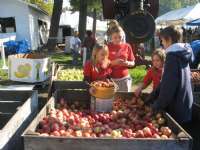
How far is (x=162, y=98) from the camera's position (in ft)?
17.2

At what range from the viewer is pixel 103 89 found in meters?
5.72

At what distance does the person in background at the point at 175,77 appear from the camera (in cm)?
507

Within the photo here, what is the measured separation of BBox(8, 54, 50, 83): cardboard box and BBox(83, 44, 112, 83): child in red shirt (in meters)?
5.59

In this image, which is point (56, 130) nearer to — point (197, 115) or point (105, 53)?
point (105, 53)

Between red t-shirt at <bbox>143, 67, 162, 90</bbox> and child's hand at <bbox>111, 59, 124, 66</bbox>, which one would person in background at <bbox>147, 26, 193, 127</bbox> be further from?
child's hand at <bbox>111, 59, 124, 66</bbox>

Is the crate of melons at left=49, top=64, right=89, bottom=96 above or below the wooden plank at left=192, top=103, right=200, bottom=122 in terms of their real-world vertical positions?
below

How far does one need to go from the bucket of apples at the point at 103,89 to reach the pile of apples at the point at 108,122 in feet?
0.79

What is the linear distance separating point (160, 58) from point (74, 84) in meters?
3.02

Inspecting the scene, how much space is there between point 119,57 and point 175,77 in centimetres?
153

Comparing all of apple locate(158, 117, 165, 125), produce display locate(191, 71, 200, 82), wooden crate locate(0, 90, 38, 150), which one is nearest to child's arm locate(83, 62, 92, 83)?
wooden crate locate(0, 90, 38, 150)

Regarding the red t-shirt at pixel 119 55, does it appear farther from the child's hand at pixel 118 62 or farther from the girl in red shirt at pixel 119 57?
the child's hand at pixel 118 62

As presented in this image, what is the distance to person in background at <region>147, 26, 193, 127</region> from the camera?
5.07 metres

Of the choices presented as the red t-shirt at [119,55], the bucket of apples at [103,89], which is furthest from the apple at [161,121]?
the red t-shirt at [119,55]


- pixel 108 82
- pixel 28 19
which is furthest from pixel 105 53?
pixel 28 19
